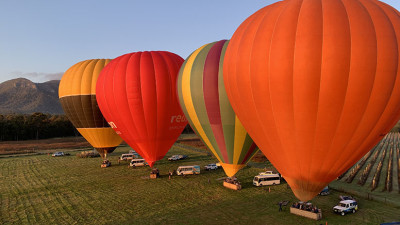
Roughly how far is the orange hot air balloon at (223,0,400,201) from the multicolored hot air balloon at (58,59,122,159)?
23772 millimetres

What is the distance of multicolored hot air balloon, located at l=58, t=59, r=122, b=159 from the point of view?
34.3m

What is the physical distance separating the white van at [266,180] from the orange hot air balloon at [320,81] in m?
11.0

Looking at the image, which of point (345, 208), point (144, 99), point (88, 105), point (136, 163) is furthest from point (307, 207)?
point (88, 105)

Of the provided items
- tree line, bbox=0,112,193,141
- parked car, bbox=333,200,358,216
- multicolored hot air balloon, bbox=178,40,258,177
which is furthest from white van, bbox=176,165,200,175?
tree line, bbox=0,112,193,141

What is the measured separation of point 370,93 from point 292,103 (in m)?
3.36

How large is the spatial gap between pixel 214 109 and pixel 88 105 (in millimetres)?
19327

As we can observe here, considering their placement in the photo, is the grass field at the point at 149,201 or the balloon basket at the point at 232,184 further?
the balloon basket at the point at 232,184

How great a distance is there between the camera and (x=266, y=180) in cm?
2622

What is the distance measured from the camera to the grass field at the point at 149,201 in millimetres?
18469

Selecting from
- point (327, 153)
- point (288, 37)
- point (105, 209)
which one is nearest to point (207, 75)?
point (288, 37)

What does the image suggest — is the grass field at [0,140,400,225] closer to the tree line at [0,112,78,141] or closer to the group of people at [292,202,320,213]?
the group of people at [292,202,320,213]

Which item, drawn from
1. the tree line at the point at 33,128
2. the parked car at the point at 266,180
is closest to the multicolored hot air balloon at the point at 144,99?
the parked car at the point at 266,180

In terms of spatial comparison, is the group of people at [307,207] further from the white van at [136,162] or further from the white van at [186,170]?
the white van at [136,162]

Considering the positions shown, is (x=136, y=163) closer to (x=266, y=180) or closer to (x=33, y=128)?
(x=266, y=180)
